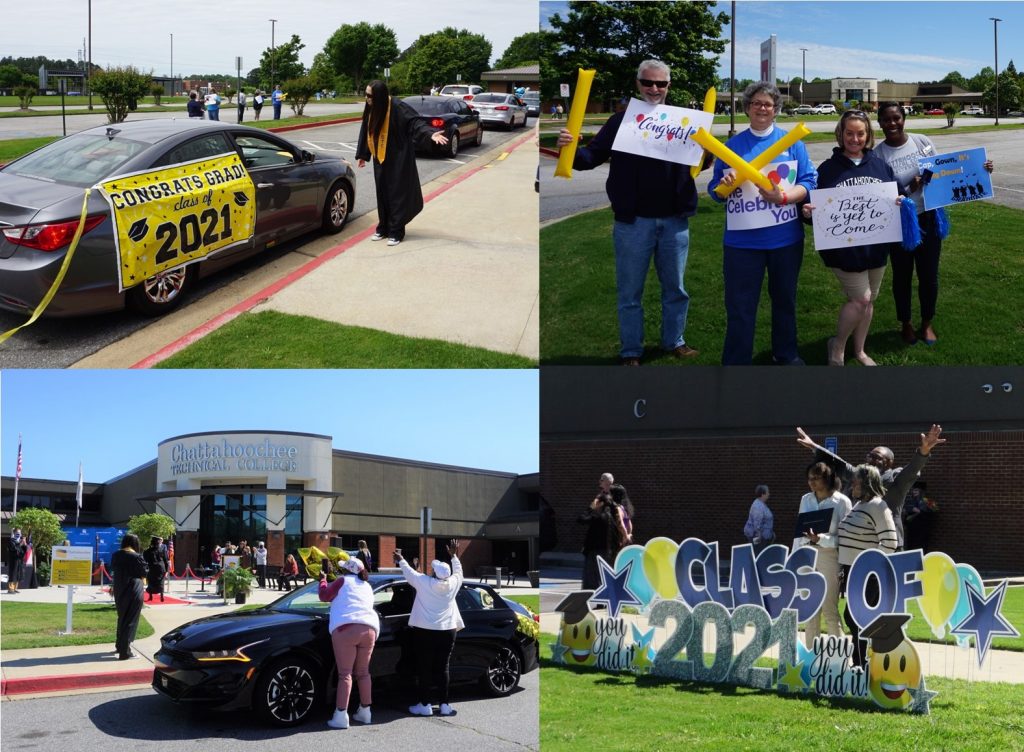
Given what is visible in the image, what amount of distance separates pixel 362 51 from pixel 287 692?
42.8ft

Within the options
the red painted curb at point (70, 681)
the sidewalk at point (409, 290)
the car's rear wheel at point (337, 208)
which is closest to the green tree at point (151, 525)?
the car's rear wheel at point (337, 208)

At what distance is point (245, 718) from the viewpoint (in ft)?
23.1

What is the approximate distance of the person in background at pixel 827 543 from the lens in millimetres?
6891

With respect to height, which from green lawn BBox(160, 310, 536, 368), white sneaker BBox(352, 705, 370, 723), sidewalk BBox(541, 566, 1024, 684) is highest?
green lawn BBox(160, 310, 536, 368)

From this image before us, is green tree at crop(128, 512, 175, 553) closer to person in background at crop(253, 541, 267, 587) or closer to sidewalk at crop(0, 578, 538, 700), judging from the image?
person in background at crop(253, 541, 267, 587)

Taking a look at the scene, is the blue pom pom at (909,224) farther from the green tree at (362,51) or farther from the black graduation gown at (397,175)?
the green tree at (362,51)

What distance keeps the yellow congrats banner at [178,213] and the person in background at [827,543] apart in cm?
534

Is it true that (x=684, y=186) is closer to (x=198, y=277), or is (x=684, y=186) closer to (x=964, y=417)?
(x=198, y=277)

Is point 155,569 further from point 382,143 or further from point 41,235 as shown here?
point 382,143

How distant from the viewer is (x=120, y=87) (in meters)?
17.0

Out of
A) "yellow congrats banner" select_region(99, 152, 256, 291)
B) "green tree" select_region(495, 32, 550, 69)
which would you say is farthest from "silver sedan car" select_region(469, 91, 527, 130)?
"yellow congrats banner" select_region(99, 152, 256, 291)

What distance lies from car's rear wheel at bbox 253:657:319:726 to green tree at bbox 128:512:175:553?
1135 cm

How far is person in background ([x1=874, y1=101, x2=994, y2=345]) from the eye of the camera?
24.7ft

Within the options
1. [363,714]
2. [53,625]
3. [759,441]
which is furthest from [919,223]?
[759,441]
